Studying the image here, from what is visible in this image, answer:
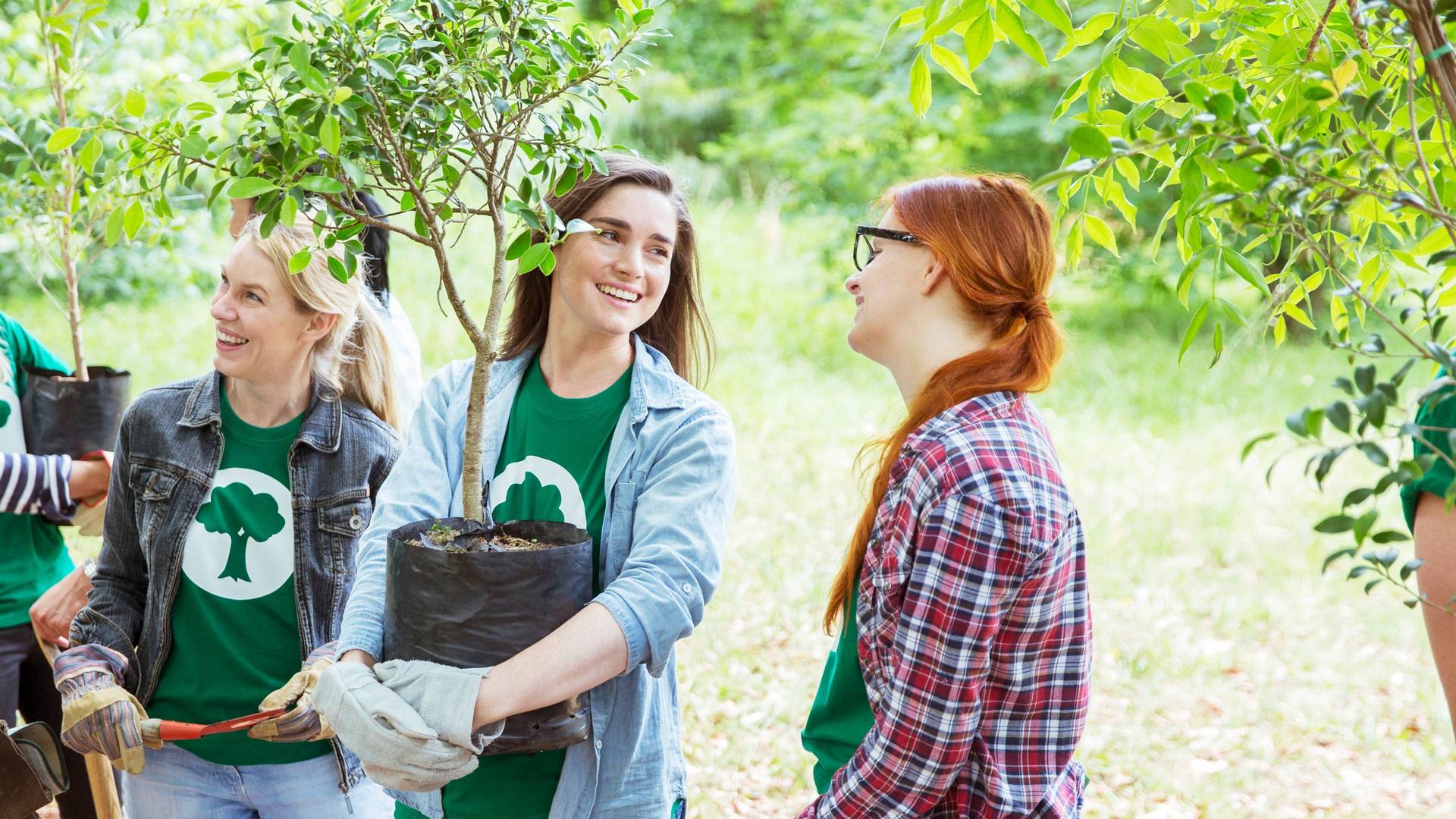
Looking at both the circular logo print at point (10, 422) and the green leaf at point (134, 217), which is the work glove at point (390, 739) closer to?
the green leaf at point (134, 217)

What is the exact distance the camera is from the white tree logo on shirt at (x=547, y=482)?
5.82ft

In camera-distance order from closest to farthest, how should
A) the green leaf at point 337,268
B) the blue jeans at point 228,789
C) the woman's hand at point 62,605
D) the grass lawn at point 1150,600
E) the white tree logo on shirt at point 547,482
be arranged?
the green leaf at point 337,268, the white tree logo on shirt at point 547,482, the blue jeans at point 228,789, the woman's hand at point 62,605, the grass lawn at point 1150,600

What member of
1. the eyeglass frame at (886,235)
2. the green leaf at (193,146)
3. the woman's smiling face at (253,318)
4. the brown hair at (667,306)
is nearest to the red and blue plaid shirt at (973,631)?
the eyeglass frame at (886,235)

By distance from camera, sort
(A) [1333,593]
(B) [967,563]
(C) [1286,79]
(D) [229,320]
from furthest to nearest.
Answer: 1. (A) [1333,593]
2. (D) [229,320]
3. (C) [1286,79]
4. (B) [967,563]

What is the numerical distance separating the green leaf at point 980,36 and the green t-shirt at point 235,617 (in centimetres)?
136

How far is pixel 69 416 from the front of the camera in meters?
2.48

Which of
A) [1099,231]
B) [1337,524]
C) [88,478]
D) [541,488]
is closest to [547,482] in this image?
[541,488]

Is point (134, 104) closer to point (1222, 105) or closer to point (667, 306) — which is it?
point (667, 306)

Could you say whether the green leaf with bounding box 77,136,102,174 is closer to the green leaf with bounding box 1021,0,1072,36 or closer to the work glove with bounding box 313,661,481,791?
the work glove with bounding box 313,661,481,791

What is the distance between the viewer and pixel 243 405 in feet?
7.08

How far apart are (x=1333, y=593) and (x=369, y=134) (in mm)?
4917

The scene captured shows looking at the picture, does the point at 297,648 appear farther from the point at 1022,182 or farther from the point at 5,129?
the point at 1022,182

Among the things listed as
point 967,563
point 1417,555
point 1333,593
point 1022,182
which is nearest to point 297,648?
point 967,563

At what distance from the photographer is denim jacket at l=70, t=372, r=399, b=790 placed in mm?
2061
